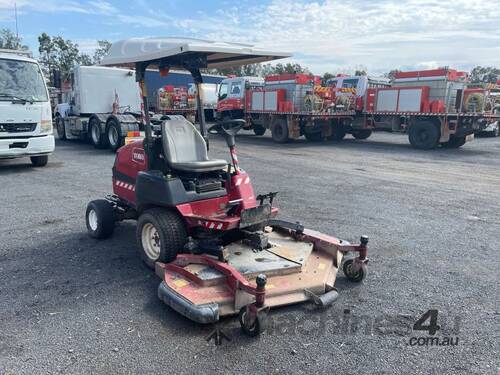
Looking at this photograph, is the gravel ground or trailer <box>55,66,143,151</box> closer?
the gravel ground

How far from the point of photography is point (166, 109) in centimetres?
2219

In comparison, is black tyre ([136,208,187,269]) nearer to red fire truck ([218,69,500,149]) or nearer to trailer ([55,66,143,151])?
trailer ([55,66,143,151])

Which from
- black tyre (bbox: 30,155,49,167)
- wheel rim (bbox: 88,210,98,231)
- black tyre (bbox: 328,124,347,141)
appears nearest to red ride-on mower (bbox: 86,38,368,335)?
wheel rim (bbox: 88,210,98,231)

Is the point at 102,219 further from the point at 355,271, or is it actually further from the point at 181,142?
the point at 355,271

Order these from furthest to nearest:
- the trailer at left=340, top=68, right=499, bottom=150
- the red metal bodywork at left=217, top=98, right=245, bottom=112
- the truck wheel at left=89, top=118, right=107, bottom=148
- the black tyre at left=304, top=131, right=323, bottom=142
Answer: the red metal bodywork at left=217, top=98, right=245, bottom=112 → the black tyre at left=304, top=131, right=323, bottom=142 → the trailer at left=340, top=68, right=499, bottom=150 → the truck wheel at left=89, top=118, right=107, bottom=148

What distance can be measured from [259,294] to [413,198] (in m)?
5.32

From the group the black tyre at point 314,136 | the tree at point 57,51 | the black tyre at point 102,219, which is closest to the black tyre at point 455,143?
the black tyre at point 314,136

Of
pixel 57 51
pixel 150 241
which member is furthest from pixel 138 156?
pixel 57 51

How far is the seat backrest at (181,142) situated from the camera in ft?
13.9

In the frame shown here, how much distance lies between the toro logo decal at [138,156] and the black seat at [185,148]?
18.5 inches

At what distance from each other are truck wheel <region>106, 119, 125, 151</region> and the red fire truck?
6.69m

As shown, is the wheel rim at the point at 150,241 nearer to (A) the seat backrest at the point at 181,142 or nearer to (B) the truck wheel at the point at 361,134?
(A) the seat backrest at the point at 181,142

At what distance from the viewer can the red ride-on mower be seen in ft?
10.9

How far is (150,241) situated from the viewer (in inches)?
168
